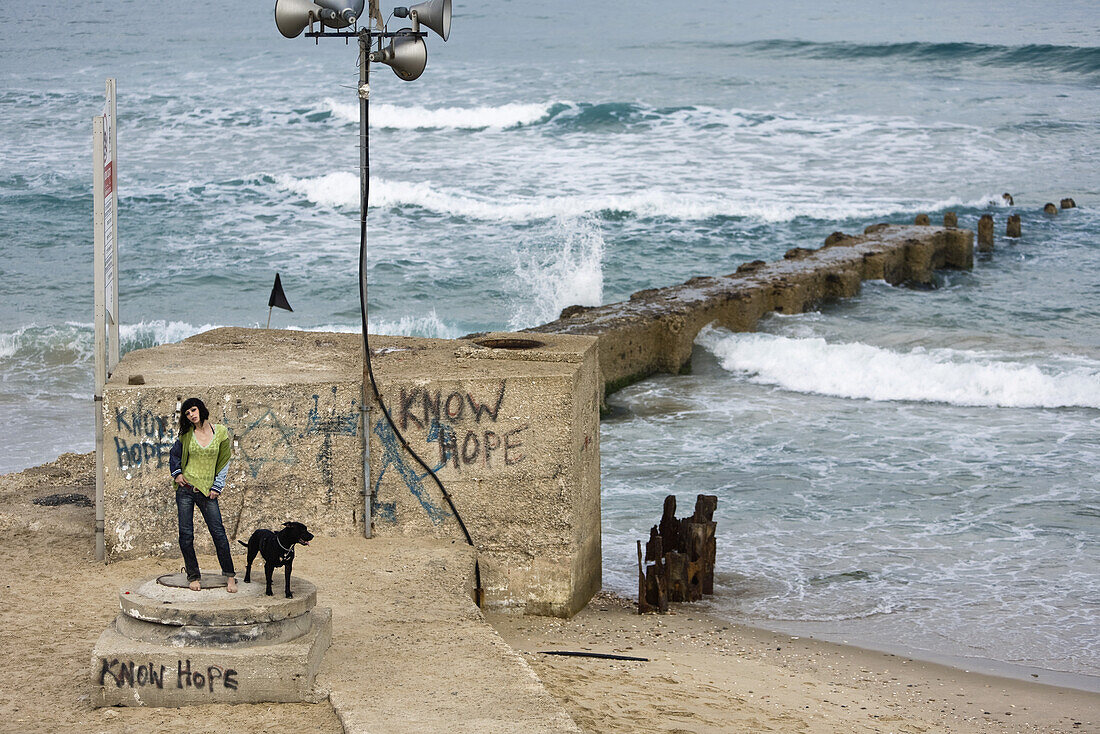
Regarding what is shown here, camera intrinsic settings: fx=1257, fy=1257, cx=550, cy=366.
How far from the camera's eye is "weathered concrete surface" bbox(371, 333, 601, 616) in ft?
26.4

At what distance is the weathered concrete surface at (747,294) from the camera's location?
16.7 meters

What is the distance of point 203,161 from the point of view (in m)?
35.9

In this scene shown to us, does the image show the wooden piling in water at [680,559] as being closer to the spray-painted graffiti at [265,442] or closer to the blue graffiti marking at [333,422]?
the blue graffiti marking at [333,422]

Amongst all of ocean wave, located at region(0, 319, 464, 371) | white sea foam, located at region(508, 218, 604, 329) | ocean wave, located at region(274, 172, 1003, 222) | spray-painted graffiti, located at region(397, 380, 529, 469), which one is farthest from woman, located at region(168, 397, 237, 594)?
ocean wave, located at region(274, 172, 1003, 222)

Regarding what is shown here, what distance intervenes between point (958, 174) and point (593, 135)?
36.7ft

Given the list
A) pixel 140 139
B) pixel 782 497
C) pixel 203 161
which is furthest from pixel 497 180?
pixel 782 497

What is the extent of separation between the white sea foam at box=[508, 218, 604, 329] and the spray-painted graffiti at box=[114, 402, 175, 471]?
1433 centimetres

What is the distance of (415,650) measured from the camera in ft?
21.5

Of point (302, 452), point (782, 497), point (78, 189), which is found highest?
point (78, 189)

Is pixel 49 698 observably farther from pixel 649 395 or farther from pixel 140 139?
pixel 140 139

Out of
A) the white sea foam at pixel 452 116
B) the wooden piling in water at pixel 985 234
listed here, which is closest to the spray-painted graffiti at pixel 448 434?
the wooden piling in water at pixel 985 234

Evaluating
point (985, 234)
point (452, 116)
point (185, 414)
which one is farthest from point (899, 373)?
point (452, 116)

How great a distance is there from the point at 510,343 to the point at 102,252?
2893 millimetres

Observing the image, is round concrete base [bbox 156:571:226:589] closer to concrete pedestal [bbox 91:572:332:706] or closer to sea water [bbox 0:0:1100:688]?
concrete pedestal [bbox 91:572:332:706]
